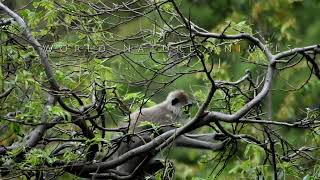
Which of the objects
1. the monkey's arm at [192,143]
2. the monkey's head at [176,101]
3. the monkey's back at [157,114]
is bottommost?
the monkey's arm at [192,143]

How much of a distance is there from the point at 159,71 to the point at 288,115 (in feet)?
24.8

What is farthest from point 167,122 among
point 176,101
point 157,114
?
point 176,101

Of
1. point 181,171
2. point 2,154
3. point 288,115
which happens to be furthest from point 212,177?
point 181,171

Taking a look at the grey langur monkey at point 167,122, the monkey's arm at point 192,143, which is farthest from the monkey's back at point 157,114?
the monkey's arm at point 192,143

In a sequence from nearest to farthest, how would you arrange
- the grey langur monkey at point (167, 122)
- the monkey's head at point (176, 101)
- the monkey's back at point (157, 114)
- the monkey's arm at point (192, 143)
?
the grey langur monkey at point (167, 122) → the monkey's arm at point (192, 143) → the monkey's back at point (157, 114) → the monkey's head at point (176, 101)

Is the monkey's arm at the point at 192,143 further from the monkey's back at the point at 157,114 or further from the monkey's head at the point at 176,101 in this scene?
the monkey's head at the point at 176,101

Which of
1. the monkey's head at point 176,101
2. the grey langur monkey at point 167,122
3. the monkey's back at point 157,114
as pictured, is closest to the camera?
the grey langur monkey at point 167,122

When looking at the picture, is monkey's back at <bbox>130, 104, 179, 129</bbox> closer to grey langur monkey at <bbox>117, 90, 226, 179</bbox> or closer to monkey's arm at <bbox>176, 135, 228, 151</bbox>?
grey langur monkey at <bbox>117, 90, 226, 179</bbox>

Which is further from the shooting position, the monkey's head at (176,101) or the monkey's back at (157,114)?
the monkey's head at (176,101)

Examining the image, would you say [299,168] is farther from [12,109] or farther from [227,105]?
[12,109]

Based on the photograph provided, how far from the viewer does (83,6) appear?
5.66 metres

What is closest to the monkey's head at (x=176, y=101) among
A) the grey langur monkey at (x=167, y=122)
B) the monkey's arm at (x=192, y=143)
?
the grey langur monkey at (x=167, y=122)

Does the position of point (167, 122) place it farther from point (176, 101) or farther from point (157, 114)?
point (176, 101)

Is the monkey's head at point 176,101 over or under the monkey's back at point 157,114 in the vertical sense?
over
